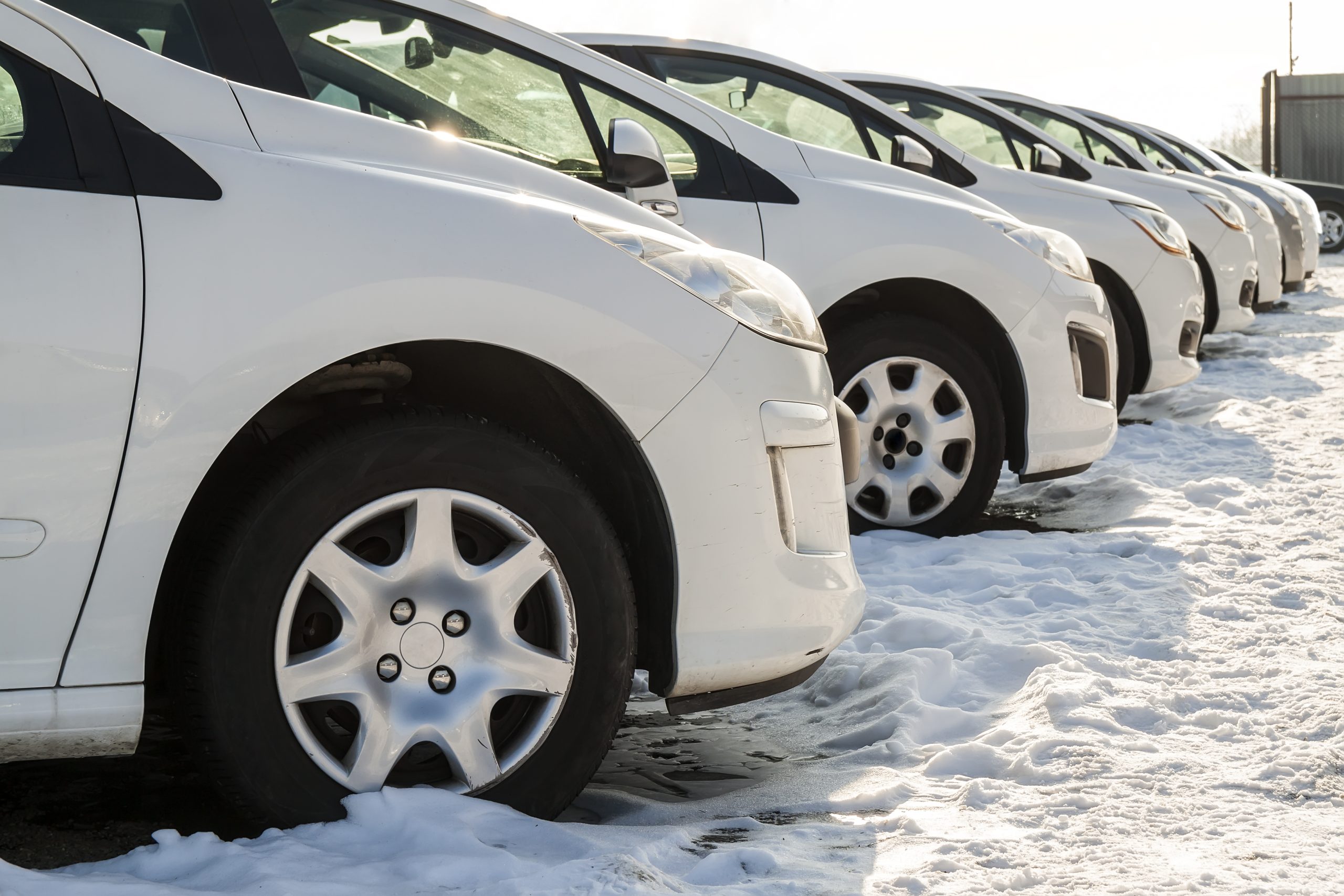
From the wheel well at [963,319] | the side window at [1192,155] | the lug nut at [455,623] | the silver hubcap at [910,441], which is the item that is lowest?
the silver hubcap at [910,441]

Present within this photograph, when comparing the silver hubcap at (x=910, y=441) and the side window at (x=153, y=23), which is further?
the silver hubcap at (x=910, y=441)

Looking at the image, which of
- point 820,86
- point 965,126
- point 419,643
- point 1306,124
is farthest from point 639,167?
point 1306,124

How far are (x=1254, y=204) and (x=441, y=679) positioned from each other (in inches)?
454

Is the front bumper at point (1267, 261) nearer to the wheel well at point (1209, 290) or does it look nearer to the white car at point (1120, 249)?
the wheel well at point (1209, 290)

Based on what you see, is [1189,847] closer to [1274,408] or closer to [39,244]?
[39,244]

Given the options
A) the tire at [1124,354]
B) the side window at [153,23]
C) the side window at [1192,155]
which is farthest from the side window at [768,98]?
the side window at [1192,155]

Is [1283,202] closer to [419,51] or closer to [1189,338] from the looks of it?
[1189,338]

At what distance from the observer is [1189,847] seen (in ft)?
8.48

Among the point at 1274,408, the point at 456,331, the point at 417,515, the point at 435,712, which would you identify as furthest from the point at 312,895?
the point at 1274,408

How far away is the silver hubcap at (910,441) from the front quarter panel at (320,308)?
98.5 inches

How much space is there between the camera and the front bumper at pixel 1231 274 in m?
9.70

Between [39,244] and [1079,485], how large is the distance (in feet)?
16.5

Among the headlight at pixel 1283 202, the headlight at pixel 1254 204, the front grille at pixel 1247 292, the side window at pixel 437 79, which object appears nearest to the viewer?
the side window at pixel 437 79

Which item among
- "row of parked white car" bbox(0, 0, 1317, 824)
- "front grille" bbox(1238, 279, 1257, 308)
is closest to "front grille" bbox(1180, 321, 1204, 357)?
"front grille" bbox(1238, 279, 1257, 308)
